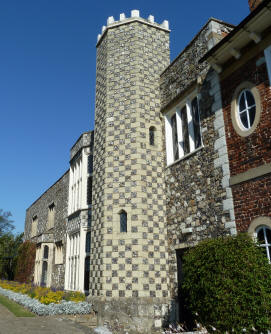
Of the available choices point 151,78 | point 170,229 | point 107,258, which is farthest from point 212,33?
point 107,258

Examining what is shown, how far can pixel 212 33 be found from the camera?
31.8ft

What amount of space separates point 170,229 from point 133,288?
7.36ft

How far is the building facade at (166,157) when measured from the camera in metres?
7.80

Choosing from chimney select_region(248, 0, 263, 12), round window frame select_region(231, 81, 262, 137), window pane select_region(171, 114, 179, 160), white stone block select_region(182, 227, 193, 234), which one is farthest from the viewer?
window pane select_region(171, 114, 179, 160)

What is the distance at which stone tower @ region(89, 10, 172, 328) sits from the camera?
10.0m

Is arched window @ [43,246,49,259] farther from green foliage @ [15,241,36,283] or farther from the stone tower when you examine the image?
the stone tower

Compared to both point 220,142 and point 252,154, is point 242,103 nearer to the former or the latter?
point 220,142

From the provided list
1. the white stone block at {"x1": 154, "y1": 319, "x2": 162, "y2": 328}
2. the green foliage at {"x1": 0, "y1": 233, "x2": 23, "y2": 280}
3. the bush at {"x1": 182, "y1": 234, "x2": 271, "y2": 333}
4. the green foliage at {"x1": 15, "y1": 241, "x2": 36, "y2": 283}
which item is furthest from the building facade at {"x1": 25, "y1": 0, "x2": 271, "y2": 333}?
the green foliage at {"x1": 0, "y1": 233, "x2": 23, "y2": 280}

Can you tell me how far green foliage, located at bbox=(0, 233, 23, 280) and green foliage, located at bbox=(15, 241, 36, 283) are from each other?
831 centimetres

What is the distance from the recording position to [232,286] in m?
6.08

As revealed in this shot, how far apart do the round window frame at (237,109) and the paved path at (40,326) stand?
661 centimetres

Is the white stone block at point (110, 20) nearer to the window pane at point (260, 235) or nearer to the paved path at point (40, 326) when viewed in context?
the window pane at point (260, 235)

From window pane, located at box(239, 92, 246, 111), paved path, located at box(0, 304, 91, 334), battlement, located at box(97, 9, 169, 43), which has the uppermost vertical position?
battlement, located at box(97, 9, 169, 43)

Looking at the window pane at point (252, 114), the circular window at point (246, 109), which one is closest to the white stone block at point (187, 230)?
the circular window at point (246, 109)
